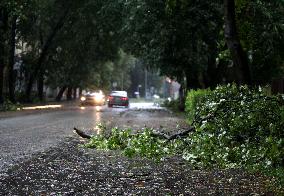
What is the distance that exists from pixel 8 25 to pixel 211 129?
103ft

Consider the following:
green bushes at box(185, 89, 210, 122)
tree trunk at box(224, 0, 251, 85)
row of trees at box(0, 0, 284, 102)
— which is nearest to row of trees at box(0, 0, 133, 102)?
row of trees at box(0, 0, 284, 102)

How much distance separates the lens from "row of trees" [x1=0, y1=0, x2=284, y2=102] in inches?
804

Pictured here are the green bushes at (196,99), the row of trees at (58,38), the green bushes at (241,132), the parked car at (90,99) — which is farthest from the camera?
the parked car at (90,99)

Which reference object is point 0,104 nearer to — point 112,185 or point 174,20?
point 174,20

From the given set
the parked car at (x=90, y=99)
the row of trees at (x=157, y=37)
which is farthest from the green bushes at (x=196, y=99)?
the parked car at (x=90, y=99)

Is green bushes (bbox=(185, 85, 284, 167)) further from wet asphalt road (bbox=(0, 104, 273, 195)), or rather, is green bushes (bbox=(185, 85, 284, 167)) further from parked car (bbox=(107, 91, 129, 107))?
parked car (bbox=(107, 91, 129, 107))

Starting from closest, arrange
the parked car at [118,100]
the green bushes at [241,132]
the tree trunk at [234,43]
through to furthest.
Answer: the green bushes at [241,132] → the tree trunk at [234,43] → the parked car at [118,100]

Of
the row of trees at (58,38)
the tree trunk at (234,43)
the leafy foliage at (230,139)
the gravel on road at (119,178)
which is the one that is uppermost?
the row of trees at (58,38)

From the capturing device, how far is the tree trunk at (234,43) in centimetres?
1683

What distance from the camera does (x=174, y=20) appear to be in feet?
98.7

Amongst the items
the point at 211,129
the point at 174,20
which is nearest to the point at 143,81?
the point at 174,20

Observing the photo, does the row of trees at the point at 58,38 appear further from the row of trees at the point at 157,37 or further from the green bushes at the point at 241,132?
the green bushes at the point at 241,132

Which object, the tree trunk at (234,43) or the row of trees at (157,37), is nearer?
the tree trunk at (234,43)

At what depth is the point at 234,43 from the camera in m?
17.3
